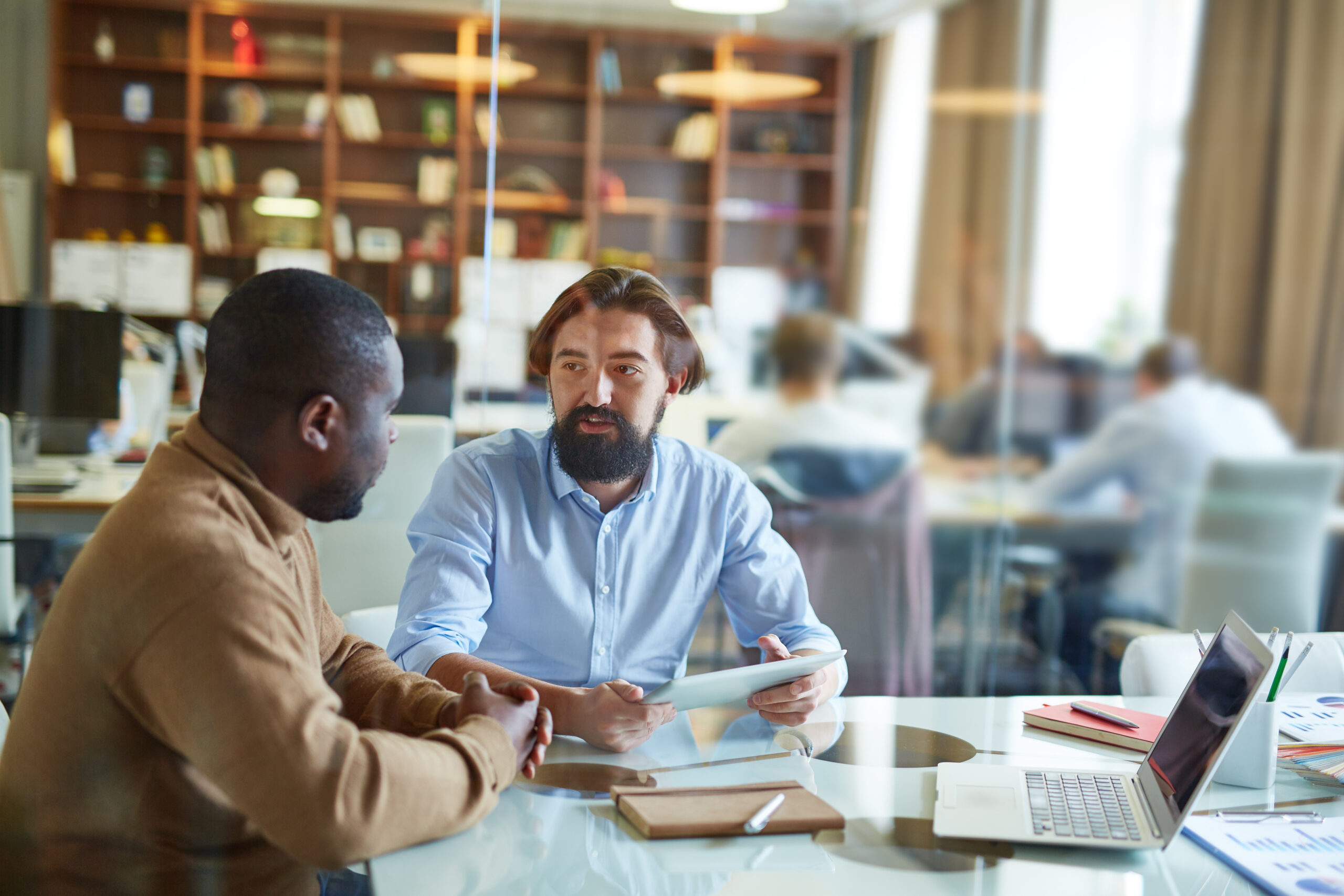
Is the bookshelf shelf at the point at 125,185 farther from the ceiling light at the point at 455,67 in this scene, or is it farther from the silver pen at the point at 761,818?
the silver pen at the point at 761,818

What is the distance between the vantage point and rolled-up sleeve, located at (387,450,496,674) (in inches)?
59.7

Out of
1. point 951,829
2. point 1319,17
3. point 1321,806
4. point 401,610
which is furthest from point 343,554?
point 1319,17

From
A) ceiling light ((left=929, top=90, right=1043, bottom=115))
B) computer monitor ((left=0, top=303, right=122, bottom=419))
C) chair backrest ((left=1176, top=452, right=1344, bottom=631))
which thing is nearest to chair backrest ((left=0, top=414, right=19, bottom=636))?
computer monitor ((left=0, top=303, right=122, bottom=419))

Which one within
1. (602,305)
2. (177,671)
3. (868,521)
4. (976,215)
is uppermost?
(976,215)

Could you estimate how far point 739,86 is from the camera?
3.45 m

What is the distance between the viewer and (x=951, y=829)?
1.09m

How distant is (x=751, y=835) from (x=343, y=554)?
60.5 inches

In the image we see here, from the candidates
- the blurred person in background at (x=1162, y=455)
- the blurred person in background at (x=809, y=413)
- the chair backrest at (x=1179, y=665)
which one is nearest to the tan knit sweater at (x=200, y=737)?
the chair backrest at (x=1179, y=665)

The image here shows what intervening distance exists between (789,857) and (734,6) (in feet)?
9.41

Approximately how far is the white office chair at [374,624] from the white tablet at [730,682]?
571 mm

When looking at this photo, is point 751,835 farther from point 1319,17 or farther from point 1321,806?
point 1319,17

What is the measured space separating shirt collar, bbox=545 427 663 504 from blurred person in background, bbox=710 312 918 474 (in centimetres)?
147

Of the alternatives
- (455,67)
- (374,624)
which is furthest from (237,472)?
(455,67)

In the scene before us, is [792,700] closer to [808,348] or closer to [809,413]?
[809,413]
